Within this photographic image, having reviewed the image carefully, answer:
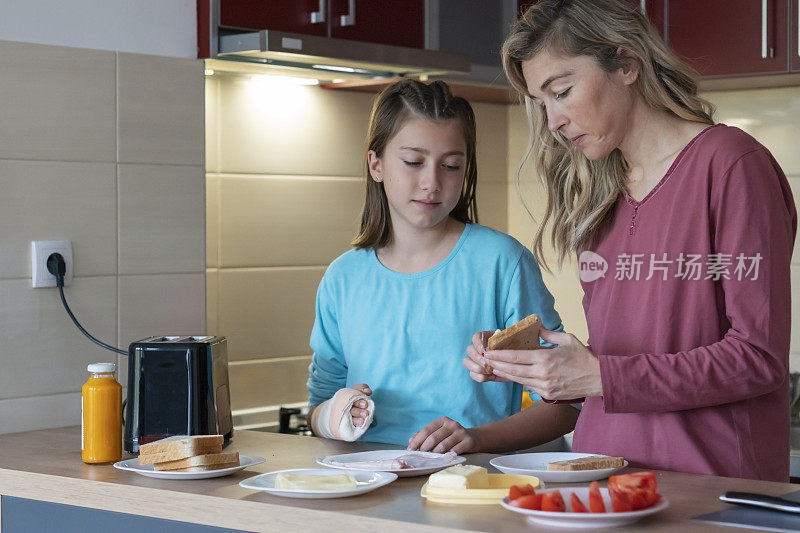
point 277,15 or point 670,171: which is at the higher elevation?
point 277,15

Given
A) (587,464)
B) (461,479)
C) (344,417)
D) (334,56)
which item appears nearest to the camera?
(461,479)

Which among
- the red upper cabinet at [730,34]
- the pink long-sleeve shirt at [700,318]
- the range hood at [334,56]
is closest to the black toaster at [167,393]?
the pink long-sleeve shirt at [700,318]

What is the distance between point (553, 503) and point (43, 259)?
1.36 metres

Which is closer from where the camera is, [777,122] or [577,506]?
[577,506]

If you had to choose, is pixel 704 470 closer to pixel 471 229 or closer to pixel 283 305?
pixel 471 229

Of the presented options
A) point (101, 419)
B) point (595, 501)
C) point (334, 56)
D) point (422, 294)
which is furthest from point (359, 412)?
point (334, 56)

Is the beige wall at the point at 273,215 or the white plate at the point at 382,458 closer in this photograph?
the white plate at the point at 382,458

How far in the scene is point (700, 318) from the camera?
1.60 m

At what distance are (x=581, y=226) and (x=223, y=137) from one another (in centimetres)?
144

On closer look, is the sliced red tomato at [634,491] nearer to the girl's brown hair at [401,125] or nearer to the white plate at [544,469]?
the white plate at [544,469]

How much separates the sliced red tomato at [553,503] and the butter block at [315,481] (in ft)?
0.89

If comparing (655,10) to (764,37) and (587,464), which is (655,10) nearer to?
(764,37)

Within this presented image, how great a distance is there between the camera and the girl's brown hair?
6.78ft

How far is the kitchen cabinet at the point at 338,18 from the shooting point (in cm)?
256
